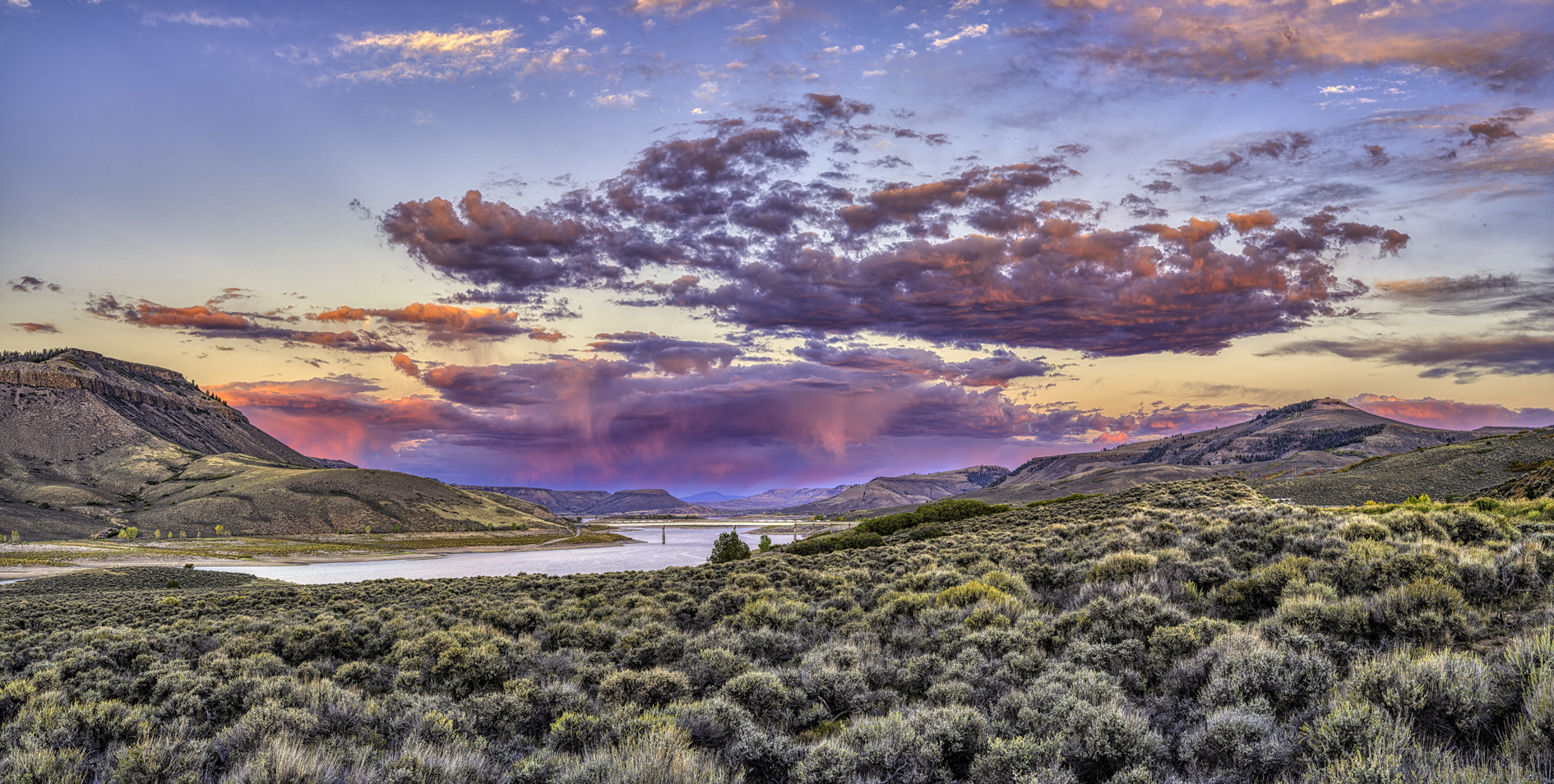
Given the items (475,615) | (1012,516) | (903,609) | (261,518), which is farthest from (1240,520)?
(261,518)

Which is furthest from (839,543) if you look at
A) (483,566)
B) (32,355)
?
(32,355)

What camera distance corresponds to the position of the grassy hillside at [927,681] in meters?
4.70

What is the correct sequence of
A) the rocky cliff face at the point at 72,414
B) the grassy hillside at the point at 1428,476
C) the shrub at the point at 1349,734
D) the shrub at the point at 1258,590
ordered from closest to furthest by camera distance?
1. the shrub at the point at 1349,734
2. the shrub at the point at 1258,590
3. the grassy hillside at the point at 1428,476
4. the rocky cliff face at the point at 72,414

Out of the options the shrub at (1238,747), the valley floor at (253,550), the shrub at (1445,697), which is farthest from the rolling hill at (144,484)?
the shrub at (1445,697)

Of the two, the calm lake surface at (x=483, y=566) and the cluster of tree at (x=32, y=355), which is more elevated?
the cluster of tree at (x=32, y=355)

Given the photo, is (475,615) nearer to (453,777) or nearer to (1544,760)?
(453,777)

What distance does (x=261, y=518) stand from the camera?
108m

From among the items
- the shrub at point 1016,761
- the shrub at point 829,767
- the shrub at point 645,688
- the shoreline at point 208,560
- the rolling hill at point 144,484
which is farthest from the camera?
the rolling hill at point 144,484

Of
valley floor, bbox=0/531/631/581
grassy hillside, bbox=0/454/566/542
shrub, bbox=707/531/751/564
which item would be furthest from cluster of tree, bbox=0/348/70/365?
shrub, bbox=707/531/751/564

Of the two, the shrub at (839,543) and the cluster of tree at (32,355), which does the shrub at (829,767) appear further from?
the cluster of tree at (32,355)

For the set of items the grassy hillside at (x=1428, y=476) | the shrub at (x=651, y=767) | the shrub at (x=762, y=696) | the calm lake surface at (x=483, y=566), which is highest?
the shrub at (x=651, y=767)

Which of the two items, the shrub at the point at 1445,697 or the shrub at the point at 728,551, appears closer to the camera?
the shrub at the point at 1445,697

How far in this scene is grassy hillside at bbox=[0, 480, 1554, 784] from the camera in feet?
15.4

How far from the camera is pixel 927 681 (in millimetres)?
7578
